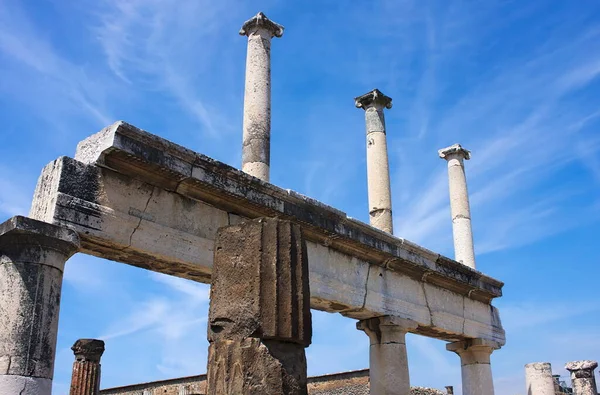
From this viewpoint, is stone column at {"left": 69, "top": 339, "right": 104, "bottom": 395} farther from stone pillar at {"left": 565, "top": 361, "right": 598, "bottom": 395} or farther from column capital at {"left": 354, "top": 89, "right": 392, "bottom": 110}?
stone pillar at {"left": 565, "top": 361, "right": 598, "bottom": 395}

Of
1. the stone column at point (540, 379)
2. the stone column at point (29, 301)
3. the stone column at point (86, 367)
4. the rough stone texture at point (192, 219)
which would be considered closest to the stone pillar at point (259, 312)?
the stone column at point (29, 301)

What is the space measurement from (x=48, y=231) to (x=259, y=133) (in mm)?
3839

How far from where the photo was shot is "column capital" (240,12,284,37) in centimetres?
967

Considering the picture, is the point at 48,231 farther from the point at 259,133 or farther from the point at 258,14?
the point at 258,14

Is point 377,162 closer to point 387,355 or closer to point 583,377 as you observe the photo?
point 387,355

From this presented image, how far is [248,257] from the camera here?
13.8 ft

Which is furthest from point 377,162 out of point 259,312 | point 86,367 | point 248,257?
point 259,312

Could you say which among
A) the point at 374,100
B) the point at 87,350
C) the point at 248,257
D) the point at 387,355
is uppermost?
the point at 374,100

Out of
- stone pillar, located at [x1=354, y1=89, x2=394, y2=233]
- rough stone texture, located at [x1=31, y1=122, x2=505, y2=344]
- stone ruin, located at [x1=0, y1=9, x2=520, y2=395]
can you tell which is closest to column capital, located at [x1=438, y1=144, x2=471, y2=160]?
stone ruin, located at [x1=0, y1=9, x2=520, y2=395]

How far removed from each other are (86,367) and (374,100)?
7.34 metres

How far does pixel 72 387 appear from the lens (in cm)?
1202

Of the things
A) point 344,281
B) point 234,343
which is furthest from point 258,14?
point 234,343

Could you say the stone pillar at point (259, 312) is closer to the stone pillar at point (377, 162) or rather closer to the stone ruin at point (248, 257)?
the stone ruin at point (248, 257)

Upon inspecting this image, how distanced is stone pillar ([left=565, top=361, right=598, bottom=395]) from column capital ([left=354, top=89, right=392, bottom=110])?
11.0m
